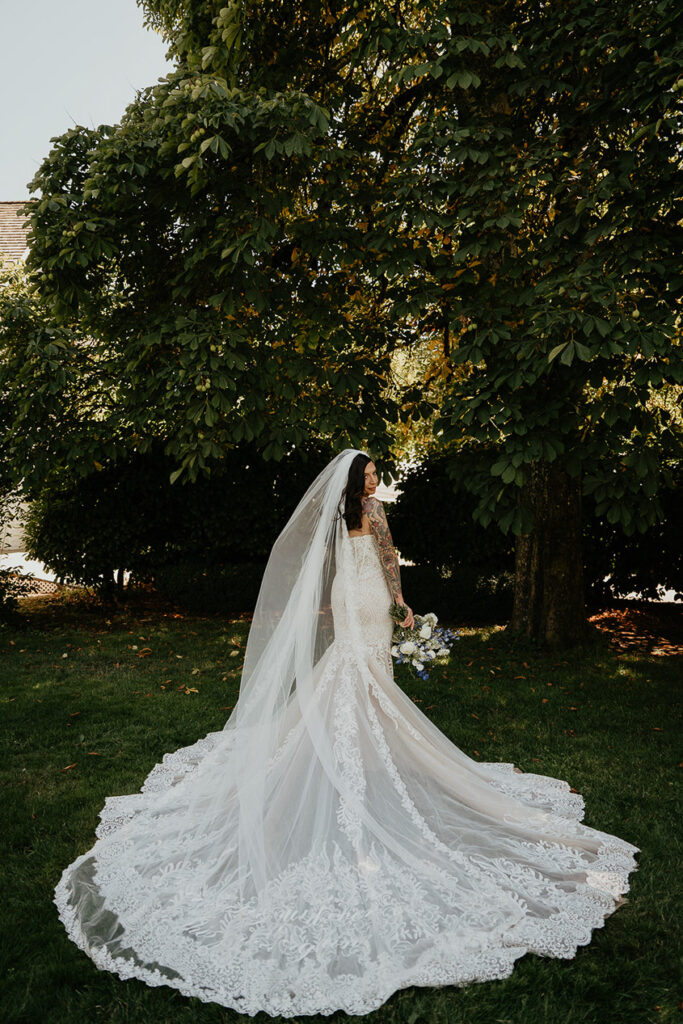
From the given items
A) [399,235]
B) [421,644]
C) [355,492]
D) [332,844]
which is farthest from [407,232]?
[332,844]

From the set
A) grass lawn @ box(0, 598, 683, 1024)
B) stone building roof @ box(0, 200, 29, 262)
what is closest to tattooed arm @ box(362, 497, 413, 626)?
grass lawn @ box(0, 598, 683, 1024)

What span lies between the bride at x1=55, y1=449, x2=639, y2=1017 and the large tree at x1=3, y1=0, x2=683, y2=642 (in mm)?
2021

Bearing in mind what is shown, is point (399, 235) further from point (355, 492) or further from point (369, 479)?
point (355, 492)

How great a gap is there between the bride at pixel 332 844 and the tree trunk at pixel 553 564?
365 centimetres

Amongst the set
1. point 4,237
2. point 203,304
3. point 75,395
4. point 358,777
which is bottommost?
point 358,777

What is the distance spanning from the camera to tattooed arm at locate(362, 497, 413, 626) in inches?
172

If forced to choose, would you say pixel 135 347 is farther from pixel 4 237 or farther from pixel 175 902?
pixel 4 237

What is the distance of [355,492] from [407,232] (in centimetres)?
306

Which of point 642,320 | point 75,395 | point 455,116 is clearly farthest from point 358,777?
point 75,395

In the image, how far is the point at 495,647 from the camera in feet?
27.1

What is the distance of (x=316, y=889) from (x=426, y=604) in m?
6.72

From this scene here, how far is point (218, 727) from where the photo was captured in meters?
5.82

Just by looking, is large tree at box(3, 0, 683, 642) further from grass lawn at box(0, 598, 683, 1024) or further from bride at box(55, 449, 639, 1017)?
bride at box(55, 449, 639, 1017)

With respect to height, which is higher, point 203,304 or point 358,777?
point 203,304
